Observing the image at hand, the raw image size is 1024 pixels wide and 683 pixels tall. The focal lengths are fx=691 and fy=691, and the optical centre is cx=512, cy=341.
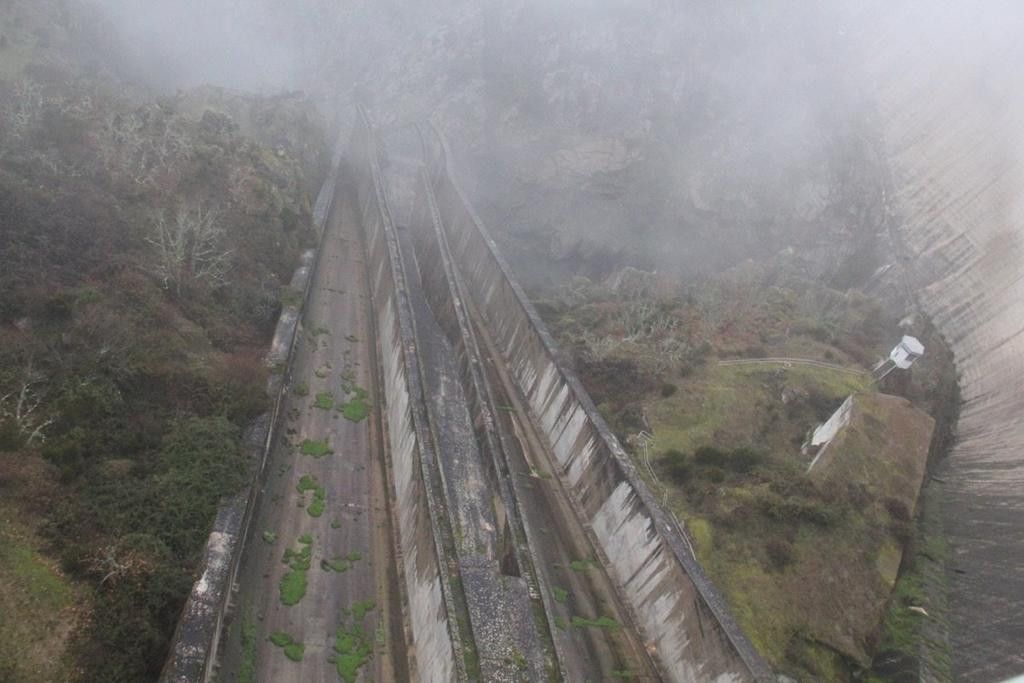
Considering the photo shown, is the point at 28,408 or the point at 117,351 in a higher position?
the point at 28,408

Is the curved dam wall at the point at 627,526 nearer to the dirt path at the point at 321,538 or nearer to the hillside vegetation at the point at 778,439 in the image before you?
the hillside vegetation at the point at 778,439

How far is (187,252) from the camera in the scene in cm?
3083

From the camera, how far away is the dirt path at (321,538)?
2033 centimetres

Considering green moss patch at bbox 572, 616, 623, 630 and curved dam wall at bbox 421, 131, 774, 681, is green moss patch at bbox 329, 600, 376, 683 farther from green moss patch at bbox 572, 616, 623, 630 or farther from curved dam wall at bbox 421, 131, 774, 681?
curved dam wall at bbox 421, 131, 774, 681

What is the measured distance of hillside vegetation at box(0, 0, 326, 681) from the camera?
15766 mm

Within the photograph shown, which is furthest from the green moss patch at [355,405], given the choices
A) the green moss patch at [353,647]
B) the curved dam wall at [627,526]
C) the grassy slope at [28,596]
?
the grassy slope at [28,596]

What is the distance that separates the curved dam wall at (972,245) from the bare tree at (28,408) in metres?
28.4

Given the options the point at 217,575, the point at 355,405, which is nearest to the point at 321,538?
the point at 217,575

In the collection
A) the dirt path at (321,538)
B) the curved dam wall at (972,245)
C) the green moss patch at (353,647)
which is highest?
the curved dam wall at (972,245)

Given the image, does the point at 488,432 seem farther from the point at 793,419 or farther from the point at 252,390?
the point at 793,419

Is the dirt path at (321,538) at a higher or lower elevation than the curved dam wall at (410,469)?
lower

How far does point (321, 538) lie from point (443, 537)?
5010 millimetres

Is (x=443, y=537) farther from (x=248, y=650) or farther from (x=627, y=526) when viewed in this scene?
(x=627, y=526)

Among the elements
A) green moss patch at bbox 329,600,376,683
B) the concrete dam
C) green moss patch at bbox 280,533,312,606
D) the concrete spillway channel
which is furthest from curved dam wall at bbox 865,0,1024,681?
green moss patch at bbox 280,533,312,606
